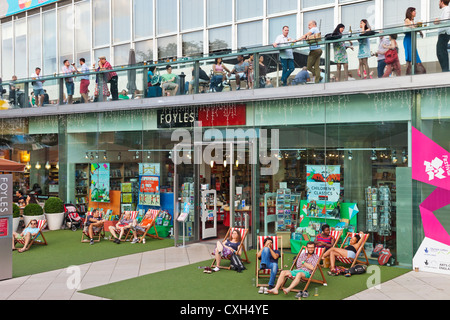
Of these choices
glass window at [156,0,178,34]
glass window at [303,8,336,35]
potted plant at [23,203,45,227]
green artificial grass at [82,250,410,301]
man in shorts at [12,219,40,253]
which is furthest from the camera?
glass window at [156,0,178,34]

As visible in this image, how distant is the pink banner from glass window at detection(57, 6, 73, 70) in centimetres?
1487

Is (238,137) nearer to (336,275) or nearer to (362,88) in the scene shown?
(362,88)

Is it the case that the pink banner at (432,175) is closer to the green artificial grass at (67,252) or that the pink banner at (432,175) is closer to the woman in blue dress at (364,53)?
the woman in blue dress at (364,53)

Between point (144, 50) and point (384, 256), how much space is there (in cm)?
1162

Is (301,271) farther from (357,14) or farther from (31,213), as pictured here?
(31,213)

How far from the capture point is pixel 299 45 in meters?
12.4

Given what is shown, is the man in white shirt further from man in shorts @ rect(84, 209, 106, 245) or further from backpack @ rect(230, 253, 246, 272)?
man in shorts @ rect(84, 209, 106, 245)

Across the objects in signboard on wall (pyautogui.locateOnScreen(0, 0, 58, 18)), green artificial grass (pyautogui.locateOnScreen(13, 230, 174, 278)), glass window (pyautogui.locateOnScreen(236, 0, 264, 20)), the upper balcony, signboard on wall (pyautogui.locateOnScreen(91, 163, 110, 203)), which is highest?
signboard on wall (pyautogui.locateOnScreen(0, 0, 58, 18))

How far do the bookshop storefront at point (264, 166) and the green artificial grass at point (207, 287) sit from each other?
76.9 inches

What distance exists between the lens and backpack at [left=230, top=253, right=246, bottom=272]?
1040 cm

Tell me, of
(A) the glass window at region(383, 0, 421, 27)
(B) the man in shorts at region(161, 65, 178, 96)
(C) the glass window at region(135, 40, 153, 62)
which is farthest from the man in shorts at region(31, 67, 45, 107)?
(A) the glass window at region(383, 0, 421, 27)

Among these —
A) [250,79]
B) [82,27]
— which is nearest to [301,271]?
[250,79]

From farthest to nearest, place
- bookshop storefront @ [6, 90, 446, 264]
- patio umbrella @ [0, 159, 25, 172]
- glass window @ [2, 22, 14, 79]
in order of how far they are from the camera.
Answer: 1. glass window @ [2, 22, 14, 79]
2. patio umbrella @ [0, 159, 25, 172]
3. bookshop storefront @ [6, 90, 446, 264]

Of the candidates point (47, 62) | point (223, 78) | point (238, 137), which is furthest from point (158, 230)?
point (47, 62)
